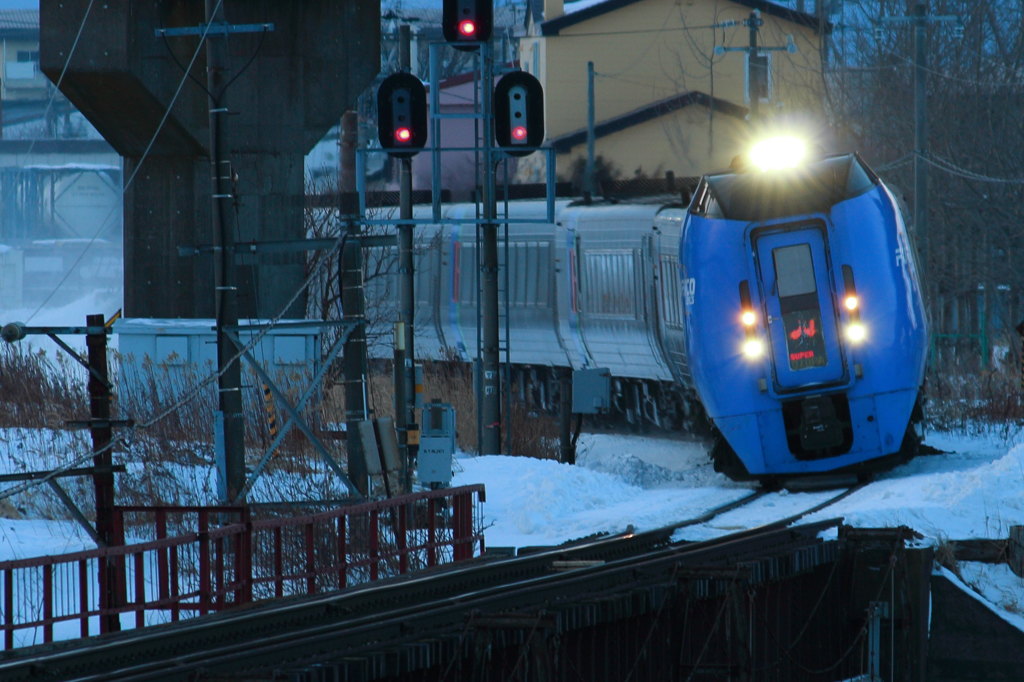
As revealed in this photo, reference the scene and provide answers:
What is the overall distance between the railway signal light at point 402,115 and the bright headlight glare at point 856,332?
468cm

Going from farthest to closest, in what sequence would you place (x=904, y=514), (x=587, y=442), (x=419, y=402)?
1. (x=587, y=442)
2. (x=419, y=402)
3. (x=904, y=514)

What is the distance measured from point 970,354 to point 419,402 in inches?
877

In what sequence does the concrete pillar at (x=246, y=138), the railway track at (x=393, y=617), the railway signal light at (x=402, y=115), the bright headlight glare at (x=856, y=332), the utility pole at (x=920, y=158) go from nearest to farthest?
the railway track at (x=393, y=617)
the bright headlight glare at (x=856, y=332)
the railway signal light at (x=402, y=115)
the concrete pillar at (x=246, y=138)
the utility pole at (x=920, y=158)

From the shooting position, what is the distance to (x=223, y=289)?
1557 cm

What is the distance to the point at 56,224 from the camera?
87.4m

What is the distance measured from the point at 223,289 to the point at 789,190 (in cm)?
569

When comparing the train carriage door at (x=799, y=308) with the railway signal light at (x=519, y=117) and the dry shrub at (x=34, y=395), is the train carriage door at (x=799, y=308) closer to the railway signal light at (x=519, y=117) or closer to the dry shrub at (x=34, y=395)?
the railway signal light at (x=519, y=117)

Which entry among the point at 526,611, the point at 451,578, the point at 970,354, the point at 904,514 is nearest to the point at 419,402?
the point at 904,514

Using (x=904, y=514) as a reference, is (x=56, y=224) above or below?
above

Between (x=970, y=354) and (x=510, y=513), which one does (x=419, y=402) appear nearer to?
(x=510, y=513)

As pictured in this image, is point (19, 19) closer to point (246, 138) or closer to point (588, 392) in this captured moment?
point (246, 138)

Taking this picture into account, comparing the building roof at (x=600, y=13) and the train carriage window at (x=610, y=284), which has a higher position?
the building roof at (x=600, y=13)

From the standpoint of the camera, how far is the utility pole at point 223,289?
15.3 m

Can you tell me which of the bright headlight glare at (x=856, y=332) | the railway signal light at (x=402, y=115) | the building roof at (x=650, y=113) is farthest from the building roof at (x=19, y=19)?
the bright headlight glare at (x=856, y=332)
